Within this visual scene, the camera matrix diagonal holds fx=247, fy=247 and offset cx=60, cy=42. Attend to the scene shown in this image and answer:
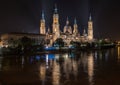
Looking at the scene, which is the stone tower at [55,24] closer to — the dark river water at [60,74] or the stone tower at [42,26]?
the stone tower at [42,26]

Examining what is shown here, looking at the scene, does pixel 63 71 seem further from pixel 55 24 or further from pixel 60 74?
pixel 55 24

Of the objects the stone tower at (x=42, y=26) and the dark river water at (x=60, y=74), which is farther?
the stone tower at (x=42, y=26)

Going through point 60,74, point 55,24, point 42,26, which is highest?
point 55,24

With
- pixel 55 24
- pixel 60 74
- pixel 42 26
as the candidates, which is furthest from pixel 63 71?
pixel 42 26

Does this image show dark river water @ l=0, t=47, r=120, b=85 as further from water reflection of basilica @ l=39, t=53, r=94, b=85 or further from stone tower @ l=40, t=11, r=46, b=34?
stone tower @ l=40, t=11, r=46, b=34

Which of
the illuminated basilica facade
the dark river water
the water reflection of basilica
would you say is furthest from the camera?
the illuminated basilica facade

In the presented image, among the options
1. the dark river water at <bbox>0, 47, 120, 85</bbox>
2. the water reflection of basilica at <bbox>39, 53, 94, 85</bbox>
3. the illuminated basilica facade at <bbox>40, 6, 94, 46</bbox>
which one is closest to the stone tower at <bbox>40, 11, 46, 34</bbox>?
the illuminated basilica facade at <bbox>40, 6, 94, 46</bbox>

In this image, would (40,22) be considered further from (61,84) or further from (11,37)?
(61,84)

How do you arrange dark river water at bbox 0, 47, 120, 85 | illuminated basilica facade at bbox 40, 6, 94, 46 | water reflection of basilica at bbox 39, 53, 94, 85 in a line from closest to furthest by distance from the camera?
dark river water at bbox 0, 47, 120, 85
water reflection of basilica at bbox 39, 53, 94, 85
illuminated basilica facade at bbox 40, 6, 94, 46

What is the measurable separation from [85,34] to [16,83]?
154403mm

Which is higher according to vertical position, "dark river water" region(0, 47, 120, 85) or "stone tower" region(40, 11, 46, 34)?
"stone tower" region(40, 11, 46, 34)

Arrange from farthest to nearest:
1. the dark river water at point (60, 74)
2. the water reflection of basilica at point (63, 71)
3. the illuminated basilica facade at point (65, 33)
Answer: the illuminated basilica facade at point (65, 33) → the water reflection of basilica at point (63, 71) → the dark river water at point (60, 74)

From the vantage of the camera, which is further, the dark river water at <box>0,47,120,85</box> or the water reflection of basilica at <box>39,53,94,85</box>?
the water reflection of basilica at <box>39,53,94,85</box>

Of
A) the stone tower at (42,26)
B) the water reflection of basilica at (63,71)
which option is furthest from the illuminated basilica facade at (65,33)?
the water reflection of basilica at (63,71)
